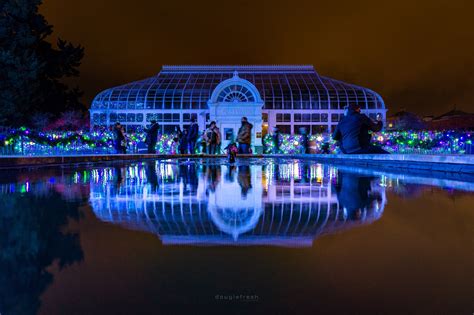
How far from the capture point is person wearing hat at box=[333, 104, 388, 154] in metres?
17.7

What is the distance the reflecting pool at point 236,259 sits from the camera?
1.94m

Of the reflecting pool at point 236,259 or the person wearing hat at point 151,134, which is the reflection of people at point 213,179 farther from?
the person wearing hat at point 151,134

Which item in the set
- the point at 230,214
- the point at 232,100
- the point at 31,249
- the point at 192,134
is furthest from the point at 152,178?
the point at 232,100

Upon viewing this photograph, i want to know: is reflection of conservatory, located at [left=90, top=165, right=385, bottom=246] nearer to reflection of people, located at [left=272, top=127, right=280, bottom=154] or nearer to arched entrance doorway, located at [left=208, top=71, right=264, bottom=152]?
reflection of people, located at [left=272, top=127, right=280, bottom=154]

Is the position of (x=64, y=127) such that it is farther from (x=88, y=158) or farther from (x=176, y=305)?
(x=176, y=305)

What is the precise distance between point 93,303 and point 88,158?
62.2ft

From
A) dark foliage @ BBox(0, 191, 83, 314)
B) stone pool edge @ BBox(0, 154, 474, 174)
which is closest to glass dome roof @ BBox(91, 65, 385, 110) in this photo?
stone pool edge @ BBox(0, 154, 474, 174)

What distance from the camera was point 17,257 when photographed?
2.68m

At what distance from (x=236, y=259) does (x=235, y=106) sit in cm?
4609

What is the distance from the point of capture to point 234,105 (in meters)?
48.3

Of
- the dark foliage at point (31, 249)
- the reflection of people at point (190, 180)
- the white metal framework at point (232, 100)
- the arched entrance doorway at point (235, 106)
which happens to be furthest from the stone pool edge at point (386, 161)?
the white metal framework at point (232, 100)

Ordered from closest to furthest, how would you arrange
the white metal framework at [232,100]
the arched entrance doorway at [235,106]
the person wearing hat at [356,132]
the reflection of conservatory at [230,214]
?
1. the reflection of conservatory at [230,214]
2. the person wearing hat at [356,132]
3. the arched entrance doorway at [235,106]
4. the white metal framework at [232,100]

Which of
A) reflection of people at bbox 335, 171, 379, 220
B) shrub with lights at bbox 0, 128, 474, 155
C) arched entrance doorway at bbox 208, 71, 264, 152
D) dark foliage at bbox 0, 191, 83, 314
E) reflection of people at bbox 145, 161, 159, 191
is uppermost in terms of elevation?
arched entrance doorway at bbox 208, 71, 264, 152
